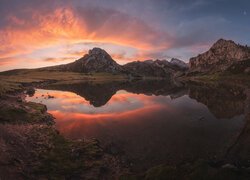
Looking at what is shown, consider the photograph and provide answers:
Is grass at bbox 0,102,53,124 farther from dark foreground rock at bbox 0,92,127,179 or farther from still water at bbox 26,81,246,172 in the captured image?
still water at bbox 26,81,246,172

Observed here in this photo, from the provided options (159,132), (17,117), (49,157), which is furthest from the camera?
(17,117)

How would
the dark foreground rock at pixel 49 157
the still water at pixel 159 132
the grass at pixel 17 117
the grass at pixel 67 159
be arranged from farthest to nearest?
the grass at pixel 17 117 → the still water at pixel 159 132 → the grass at pixel 67 159 → the dark foreground rock at pixel 49 157

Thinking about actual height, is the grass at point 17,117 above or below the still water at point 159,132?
above

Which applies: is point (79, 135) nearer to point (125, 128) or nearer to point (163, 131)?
point (125, 128)

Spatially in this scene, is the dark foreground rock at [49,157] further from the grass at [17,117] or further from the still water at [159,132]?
the still water at [159,132]

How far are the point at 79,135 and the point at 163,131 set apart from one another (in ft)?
45.9

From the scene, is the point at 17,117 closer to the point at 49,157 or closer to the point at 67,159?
the point at 49,157

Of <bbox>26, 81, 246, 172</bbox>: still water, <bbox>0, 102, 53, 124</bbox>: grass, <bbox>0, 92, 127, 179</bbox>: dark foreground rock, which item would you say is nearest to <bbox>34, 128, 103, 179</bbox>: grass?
→ <bbox>0, 92, 127, 179</bbox>: dark foreground rock

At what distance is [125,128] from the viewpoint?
47312 millimetres

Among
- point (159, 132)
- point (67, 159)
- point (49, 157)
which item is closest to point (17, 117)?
point (49, 157)

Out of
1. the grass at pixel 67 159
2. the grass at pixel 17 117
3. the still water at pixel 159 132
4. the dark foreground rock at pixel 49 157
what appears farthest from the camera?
the grass at pixel 17 117

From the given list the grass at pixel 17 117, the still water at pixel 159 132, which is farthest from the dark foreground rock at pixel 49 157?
the still water at pixel 159 132

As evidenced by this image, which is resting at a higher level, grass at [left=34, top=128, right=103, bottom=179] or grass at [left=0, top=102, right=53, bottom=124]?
grass at [left=0, top=102, right=53, bottom=124]

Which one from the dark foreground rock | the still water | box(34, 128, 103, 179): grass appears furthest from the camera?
the still water
